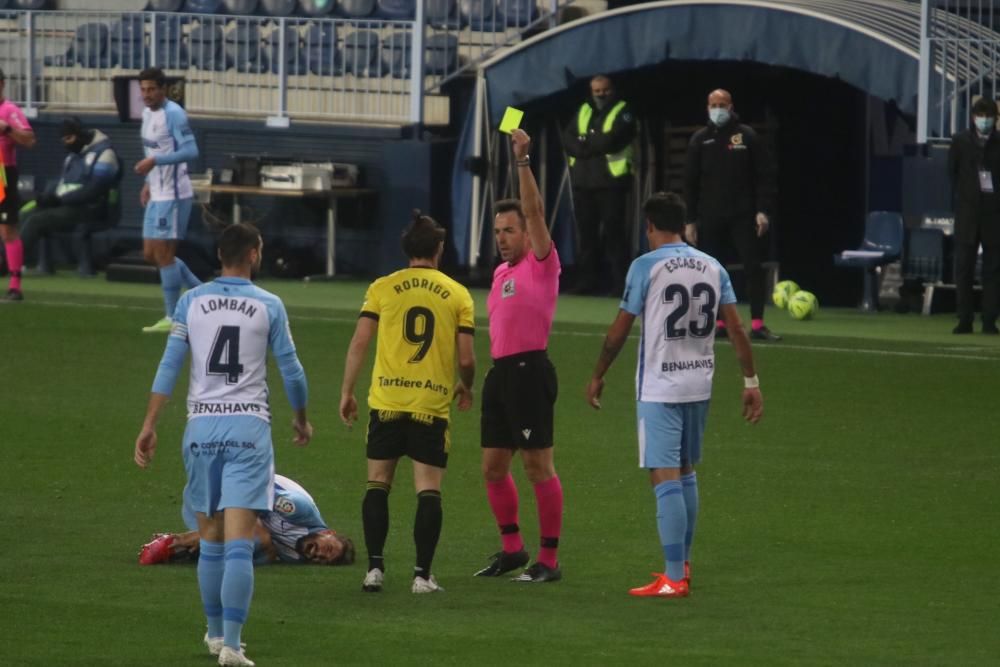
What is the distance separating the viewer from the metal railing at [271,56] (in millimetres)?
25047

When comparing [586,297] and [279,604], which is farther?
[586,297]

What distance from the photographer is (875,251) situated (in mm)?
21516

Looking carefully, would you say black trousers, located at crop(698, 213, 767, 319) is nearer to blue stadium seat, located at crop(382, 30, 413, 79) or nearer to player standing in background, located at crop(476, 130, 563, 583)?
blue stadium seat, located at crop(382, 30, 413, 79)

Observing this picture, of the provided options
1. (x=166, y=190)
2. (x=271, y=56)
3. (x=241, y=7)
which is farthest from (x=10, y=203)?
(x=241, y=7)

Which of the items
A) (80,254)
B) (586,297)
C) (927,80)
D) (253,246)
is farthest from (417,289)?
(80,254)

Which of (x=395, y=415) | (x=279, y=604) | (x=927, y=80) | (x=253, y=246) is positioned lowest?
(x=279, y=604)

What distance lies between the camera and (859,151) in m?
23.3

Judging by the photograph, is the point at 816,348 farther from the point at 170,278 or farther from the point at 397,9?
the point at 397,9

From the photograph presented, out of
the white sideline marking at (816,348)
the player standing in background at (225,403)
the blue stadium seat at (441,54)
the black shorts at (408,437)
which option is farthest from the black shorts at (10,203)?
the player standing in background at (225,403)

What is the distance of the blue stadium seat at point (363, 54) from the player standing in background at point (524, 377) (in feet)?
53.3

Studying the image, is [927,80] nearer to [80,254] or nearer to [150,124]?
[150,124]

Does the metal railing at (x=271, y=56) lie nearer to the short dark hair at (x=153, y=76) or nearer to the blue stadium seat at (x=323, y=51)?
the blue stadium seat at (x=323, y=51)

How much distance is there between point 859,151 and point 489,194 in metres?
4.14

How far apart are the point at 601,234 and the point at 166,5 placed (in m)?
7.90
